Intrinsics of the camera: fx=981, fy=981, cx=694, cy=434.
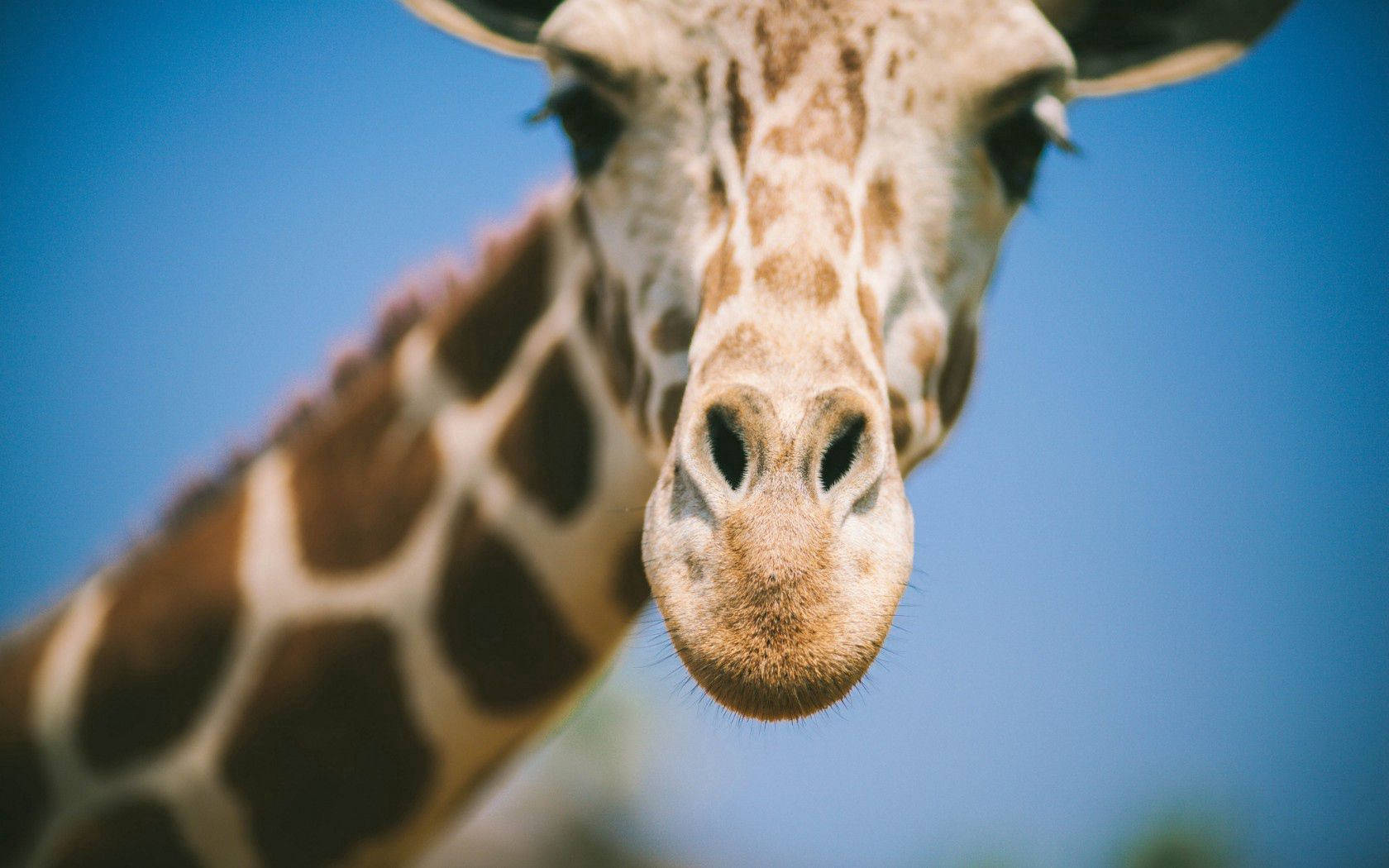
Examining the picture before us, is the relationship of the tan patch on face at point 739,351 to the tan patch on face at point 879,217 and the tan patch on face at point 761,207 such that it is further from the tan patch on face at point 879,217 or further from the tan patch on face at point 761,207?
the tan patch on face at point 879,217

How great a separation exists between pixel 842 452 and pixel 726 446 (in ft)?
0.59

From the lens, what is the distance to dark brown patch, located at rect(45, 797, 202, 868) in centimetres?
246

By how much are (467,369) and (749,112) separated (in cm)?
111

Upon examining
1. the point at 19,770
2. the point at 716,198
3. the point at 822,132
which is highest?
the point at 822,132

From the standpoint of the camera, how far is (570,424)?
247 cm

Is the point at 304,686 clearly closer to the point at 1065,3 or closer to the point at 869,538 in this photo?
the point at 869,538

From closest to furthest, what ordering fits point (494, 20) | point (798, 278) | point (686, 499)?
point (686, 499) → point (798, 278) → point (494, 20)

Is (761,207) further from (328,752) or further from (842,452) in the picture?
(328,752)

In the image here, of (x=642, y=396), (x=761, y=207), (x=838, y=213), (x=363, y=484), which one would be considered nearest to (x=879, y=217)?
(x=838, y=213)

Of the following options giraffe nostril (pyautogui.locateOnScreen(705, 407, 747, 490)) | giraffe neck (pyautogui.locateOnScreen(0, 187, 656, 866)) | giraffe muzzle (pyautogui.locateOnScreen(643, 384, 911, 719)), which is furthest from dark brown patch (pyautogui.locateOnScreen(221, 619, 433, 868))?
giraffe nostril (pyautogui.locateOnScreen(705, 407, 747, 490))

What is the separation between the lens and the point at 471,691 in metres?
2.46

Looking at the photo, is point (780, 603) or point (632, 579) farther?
point (632, 579)

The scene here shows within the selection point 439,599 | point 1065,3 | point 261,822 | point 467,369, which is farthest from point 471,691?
point 1065,3

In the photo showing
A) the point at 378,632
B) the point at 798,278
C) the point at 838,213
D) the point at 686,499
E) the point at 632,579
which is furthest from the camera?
the point at 378,632
